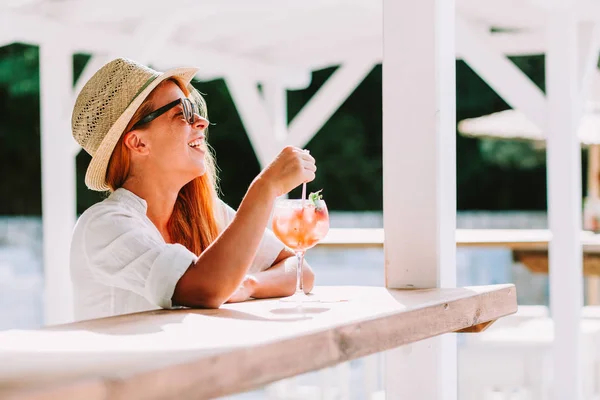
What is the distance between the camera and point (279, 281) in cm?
183

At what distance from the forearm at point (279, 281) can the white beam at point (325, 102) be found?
3.19m

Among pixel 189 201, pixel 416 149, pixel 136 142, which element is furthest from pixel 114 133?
pixel 416 149

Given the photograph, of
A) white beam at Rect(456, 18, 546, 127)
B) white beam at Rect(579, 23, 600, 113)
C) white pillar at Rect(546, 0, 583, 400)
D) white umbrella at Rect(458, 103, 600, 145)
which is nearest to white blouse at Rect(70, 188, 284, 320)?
white pillar at Rect(546, 0, 583, 400)

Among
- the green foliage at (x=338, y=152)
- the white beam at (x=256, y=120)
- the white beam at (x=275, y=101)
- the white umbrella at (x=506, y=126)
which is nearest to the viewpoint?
the white beam at (x=256, y=120)

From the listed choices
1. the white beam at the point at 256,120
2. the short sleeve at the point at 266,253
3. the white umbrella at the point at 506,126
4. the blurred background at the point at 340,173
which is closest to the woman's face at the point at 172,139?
the short sleeve at the point at 266,253

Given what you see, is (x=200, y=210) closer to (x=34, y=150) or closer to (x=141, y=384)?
(x=141, y=384)

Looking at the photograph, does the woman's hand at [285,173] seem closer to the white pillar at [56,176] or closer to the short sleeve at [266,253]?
the short sleeve at [266,253]

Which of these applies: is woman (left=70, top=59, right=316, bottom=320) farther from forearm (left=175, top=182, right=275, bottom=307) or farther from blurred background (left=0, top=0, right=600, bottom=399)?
blurred background (left=0, top=0, right=600, bottom=399)

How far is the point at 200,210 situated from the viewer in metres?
2.07

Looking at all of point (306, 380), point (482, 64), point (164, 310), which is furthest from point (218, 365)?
point (306, 380)

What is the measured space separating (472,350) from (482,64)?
139 cm

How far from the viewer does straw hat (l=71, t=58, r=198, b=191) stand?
73.3 inches

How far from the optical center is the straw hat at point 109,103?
186 cm

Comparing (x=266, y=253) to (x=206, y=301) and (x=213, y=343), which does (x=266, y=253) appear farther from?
(x=213, y=343)
